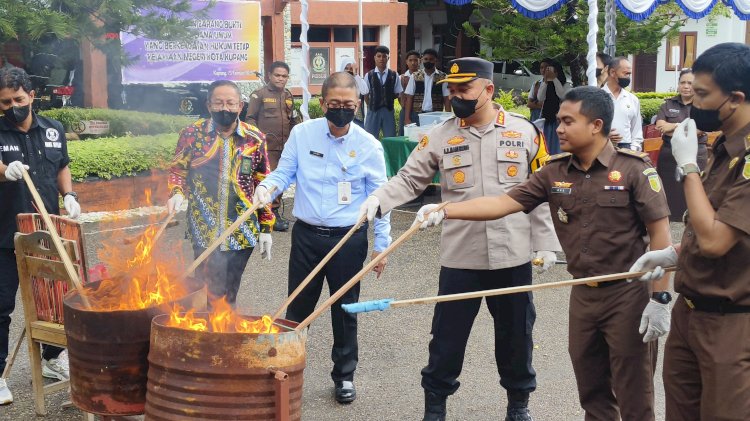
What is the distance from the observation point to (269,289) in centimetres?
794

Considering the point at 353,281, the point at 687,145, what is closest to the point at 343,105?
the point at 353,281

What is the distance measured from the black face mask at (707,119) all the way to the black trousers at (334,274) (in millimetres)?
2384

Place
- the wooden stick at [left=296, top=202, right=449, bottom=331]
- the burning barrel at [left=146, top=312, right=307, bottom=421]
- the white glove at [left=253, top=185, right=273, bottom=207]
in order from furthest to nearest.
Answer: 1. the white glove at [left=253, top=185, right=273, bottom=207]
2. the wooden stick at [left=296, top=202, right=449, bottom=331]
3. the burning barrel at [left=146, top=312, right=307, bottom=421]

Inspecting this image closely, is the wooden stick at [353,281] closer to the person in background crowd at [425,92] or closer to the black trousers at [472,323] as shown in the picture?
the black trousers at [472,323]

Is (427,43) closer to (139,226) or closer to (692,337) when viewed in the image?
(139,226)

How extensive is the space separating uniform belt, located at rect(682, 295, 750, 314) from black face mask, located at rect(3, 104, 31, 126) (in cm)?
405

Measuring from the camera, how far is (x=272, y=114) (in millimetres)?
10586

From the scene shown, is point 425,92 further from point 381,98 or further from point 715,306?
point 715,306

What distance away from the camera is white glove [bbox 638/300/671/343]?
370 centimetres

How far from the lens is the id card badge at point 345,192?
5.31 m

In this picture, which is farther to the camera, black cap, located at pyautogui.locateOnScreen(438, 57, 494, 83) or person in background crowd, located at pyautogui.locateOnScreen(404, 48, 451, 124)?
person in background crowd, located at pyautogui.locateOnScreen(404, 48, 451, 124)

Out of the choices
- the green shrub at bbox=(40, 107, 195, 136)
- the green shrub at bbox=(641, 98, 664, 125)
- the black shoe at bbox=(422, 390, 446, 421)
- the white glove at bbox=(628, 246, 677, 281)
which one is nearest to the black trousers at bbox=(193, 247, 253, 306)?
the black shoe at bbox=(422, 390, 446, 421)

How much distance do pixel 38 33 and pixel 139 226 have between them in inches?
108

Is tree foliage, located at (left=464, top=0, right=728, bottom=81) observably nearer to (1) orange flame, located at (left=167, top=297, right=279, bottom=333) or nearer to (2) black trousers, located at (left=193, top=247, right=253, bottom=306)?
(2) black trousers, located at (left=193, top=247, right=253, bottom=306)
